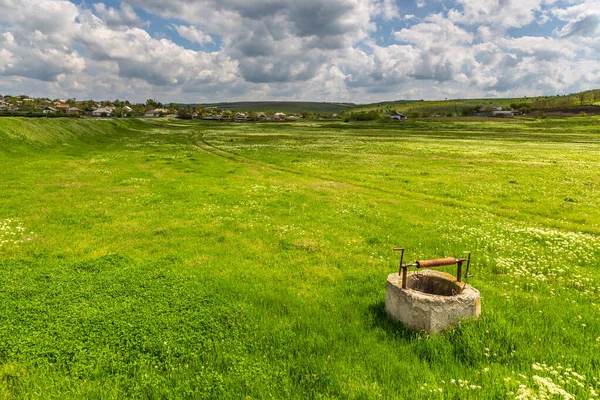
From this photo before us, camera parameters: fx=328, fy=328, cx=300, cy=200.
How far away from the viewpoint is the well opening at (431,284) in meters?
9.09

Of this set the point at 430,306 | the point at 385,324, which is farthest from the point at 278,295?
A: the point at 430,306

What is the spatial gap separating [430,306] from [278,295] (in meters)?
4.56

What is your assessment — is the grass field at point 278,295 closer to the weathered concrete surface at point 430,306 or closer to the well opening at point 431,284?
the weathered concrete surface at point 430,306

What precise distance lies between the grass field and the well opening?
1141 mm

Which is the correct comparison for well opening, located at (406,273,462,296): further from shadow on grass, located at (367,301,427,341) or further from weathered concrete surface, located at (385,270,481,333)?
shadow on grass, located at (367,301,427,341)

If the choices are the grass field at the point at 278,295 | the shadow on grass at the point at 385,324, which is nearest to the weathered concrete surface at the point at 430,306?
the shadow on grass at the point at 385,324

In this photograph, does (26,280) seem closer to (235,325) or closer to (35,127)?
(235,325)

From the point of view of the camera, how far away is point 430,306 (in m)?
7.79

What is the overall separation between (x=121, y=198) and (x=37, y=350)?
1715cm

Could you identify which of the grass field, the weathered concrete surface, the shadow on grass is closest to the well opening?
the weathered concrete surface

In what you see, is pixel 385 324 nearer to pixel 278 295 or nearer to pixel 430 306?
pixel 430 306

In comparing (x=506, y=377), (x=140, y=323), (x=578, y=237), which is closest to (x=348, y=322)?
(x=506, y=377)

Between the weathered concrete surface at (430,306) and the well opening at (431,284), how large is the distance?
18 cm

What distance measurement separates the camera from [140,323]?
8703 millimetres
